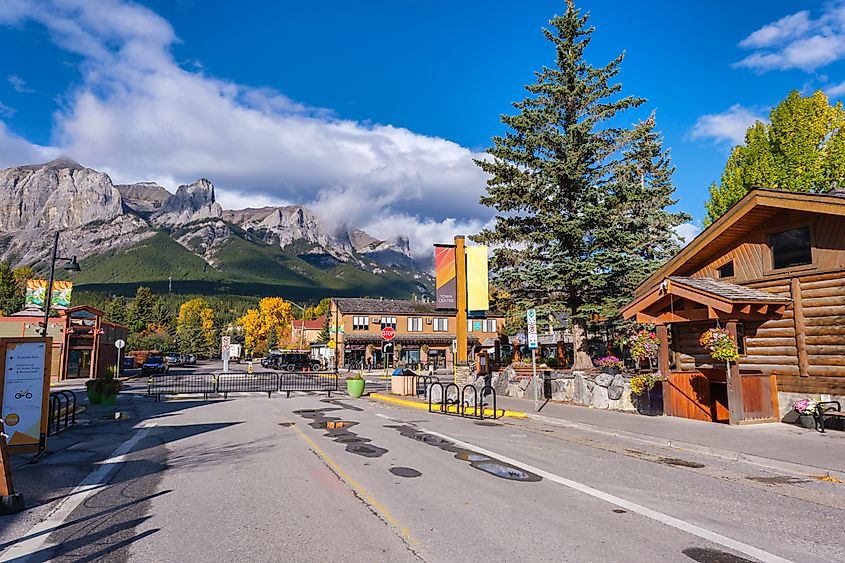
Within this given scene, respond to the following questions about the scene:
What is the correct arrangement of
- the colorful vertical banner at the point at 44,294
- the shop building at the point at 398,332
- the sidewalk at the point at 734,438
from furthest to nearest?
the shop building at the point at 398,332, the colorful vertical banner at the point at 44,294, the sidewalk at the point at 734,438

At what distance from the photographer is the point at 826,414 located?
12.9 metres

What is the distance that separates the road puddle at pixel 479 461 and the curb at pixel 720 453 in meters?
4.23

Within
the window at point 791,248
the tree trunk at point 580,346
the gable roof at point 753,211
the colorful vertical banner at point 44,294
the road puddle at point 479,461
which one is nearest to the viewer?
the road puddle at point 479,461

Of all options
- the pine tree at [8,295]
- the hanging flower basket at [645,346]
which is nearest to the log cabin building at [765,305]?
the hanging flower basket at [645,346]

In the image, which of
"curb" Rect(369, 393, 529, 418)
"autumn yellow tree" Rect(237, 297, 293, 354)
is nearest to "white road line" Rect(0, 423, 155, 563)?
"curb" Rect(369, 393, 529, 418)

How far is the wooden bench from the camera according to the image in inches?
495

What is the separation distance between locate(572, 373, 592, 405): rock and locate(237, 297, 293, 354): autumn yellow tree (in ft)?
274

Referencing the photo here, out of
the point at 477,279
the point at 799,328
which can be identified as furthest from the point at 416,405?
the point at 799,328

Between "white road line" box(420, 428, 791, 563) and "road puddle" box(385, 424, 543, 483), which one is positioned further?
"road puddle" box(385, 424, 543, 483)

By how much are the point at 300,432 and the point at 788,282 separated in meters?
13.3

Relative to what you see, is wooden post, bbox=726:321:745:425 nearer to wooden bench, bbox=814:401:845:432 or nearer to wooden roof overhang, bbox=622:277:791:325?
wooden roof overhang, bbox=622:277:791:325

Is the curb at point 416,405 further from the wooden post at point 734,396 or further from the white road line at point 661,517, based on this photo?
the white road line at point 661,517

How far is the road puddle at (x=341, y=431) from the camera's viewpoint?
11.5m

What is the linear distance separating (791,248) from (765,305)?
1911 mm
